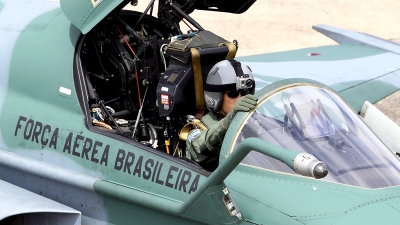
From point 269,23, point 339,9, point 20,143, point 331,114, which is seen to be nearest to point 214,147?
point 331,114

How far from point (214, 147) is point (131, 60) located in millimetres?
1601

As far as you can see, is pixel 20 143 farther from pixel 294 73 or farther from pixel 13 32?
pixel 294 73

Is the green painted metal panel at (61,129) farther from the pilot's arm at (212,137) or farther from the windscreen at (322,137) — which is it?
the windscreen at (322,137)

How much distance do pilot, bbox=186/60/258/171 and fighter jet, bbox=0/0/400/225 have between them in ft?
0.39

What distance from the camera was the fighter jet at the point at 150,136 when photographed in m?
5.06

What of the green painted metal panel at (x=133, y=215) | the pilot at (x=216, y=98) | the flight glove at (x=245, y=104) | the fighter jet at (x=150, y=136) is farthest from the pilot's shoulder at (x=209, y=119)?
the green painted metal panel at (x=133, y=215)

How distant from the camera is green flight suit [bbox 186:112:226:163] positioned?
5555 millimetres

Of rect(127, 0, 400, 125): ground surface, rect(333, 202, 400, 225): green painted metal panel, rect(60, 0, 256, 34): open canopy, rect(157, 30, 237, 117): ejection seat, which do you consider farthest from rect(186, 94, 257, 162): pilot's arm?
rect(127, 0, 400, 125): ground surface

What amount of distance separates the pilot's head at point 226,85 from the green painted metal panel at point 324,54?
4.87m

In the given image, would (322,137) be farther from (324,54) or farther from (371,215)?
(324,54)

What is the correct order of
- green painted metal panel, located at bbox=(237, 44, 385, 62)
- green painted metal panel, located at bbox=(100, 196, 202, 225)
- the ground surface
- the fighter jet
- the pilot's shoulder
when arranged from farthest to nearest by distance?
the ground surface → green painted metal panel, located at bbox=(237, 44, 385, 62) → the pilot's shoulder → green painted metal panel, located at bbox=(100, 196, 202, 225) → the fighter jet

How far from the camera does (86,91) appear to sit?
6418mm

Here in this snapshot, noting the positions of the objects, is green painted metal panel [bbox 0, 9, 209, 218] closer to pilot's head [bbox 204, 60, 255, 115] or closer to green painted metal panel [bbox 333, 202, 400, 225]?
pilot's head [bbox 204, 60, 255, 115]

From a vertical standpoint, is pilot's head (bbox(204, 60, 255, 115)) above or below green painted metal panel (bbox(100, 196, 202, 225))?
above
